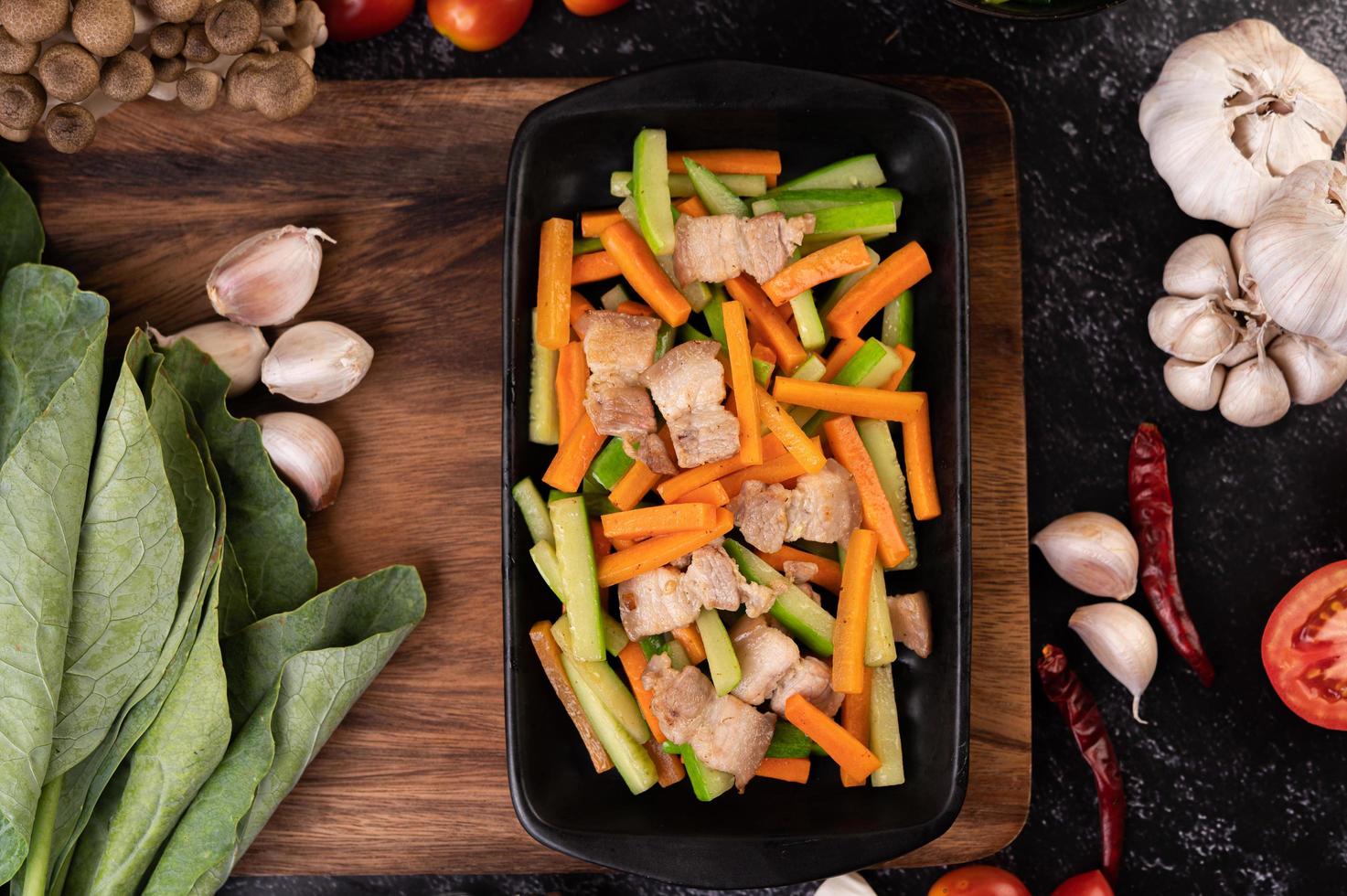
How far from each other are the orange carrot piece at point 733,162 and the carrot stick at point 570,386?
431mm

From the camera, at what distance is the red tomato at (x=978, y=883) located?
2307mm

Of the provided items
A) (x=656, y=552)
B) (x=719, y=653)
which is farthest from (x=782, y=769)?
(x=656, y=552)

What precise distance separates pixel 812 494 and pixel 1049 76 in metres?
1.15

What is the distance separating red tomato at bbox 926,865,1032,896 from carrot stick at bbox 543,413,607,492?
1.19m

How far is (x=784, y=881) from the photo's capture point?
2.06 meters

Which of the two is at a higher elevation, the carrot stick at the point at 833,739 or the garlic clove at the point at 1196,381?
the garlic clove at the point at 1196,381

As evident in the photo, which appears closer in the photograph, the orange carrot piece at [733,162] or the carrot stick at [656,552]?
the carrot stick at [656,552]

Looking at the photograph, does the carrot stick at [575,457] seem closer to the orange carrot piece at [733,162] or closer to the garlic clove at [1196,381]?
the orange carrot piece at [733,162]

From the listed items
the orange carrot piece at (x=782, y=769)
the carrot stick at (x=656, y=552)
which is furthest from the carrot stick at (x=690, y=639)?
the orange carrot piece at (x=782, y=769)

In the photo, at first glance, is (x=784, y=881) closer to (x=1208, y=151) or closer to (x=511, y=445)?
(x=511, y=445)

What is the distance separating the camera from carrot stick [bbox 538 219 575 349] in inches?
82.0

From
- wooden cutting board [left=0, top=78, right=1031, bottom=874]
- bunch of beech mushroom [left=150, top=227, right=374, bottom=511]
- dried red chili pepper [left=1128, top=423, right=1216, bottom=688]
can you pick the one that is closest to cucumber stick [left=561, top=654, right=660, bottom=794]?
wooden cutting board [left=0, top=78, right=1031, bottom=874]

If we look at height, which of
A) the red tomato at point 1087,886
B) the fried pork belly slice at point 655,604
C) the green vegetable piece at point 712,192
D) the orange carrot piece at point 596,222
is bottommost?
the red tomato at point 1087,886

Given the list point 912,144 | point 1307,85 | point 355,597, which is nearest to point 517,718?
point 355,597
